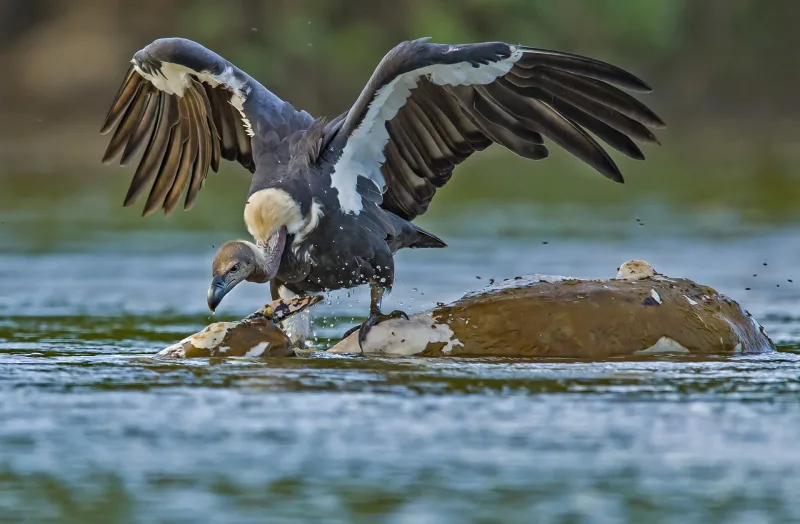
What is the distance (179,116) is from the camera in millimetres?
11164

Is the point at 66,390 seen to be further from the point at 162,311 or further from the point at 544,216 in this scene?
the point at 544,216

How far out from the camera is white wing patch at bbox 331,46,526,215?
30.3ft

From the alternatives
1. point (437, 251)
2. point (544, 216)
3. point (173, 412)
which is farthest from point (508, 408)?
point (544, 216)

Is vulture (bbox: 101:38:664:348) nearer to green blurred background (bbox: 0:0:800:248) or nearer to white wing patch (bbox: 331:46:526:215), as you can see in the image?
white wing patch (bbox: 331:46:526:215)

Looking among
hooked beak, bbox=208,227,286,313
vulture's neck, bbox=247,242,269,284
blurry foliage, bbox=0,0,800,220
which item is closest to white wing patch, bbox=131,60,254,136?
hooked beak, bbox=208,227,286,313

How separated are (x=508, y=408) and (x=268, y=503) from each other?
1894mm

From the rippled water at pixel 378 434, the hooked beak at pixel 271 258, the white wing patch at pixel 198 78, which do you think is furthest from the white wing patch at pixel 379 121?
the rippled water at pixel 378 434

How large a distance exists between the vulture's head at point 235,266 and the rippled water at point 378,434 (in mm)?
434

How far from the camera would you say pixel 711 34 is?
38188 millimetres

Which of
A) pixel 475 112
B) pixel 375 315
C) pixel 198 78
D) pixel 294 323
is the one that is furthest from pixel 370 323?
pixel 198 78

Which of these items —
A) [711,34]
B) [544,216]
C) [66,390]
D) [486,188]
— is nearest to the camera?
[66,390]

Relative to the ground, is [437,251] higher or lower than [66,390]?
higher

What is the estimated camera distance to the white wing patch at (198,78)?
33.9 ft

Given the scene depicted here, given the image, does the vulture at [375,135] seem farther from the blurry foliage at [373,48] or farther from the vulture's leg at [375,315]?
the blurry foliage at [373,48]
